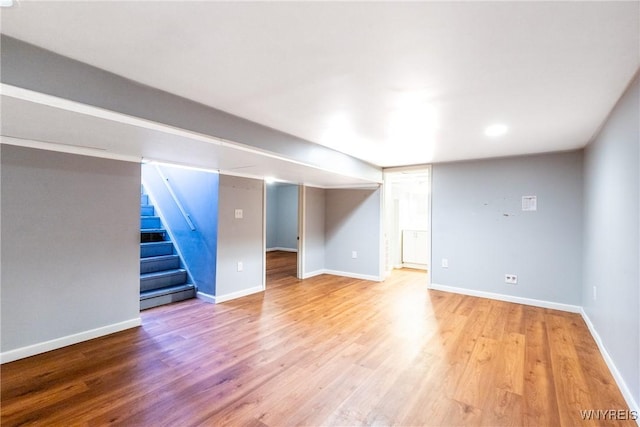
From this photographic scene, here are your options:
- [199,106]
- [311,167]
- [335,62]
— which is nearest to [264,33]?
[335,62]

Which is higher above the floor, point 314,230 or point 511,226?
point 511,226

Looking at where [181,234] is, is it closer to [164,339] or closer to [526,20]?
[164,339]

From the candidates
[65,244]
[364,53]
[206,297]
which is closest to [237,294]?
[206,297]

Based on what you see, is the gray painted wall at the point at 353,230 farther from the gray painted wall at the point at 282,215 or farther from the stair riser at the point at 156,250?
the gray painted wall at the point at 282,215

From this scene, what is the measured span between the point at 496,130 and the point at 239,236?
3528mm

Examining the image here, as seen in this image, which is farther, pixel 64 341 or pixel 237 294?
pixel 237 294

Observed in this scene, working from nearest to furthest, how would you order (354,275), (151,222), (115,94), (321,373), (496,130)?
1. (115,94)
2. (321,373)
3. (496,130)
4. (151,222)
5. (354,275)

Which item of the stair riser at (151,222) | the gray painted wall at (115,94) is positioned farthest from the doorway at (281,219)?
the gray painted wall at (115,94)

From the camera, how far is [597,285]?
2930 mm

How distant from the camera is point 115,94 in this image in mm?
1823

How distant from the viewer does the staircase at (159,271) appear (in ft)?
13.1

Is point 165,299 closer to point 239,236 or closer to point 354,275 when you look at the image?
point 239,236

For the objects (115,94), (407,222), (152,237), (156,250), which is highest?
(115,94)

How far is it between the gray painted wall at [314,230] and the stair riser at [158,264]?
223 centimetres
